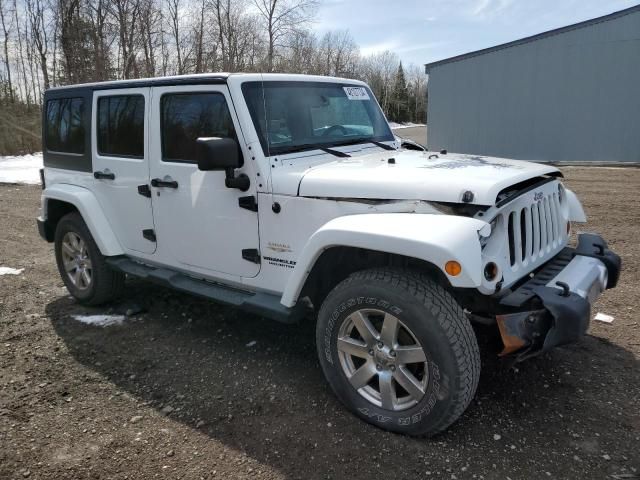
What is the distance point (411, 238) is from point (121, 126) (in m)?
2.90

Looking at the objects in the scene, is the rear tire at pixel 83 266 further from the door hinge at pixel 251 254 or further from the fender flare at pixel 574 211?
the fender flare at pixel 574 211

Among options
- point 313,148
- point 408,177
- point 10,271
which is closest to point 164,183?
point 313,148

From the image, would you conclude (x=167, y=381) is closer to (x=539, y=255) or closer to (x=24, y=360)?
(x=24, y=360)

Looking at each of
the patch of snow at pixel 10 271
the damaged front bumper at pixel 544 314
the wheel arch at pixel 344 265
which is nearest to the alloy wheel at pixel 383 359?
the wheel arch at pixel 344 265

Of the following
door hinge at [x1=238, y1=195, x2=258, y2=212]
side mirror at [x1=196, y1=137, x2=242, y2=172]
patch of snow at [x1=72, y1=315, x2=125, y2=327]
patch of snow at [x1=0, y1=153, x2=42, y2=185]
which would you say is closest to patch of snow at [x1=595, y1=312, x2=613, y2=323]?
door hinge at [x1=238, y1=195, x2=258, y2=212]

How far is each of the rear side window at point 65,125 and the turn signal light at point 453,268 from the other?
12.0 feet

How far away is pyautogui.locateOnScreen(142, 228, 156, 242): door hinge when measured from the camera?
4.12 m

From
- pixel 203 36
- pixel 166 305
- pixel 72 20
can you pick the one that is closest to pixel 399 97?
pixel 203 36

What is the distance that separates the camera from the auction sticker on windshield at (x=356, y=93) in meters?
4.21

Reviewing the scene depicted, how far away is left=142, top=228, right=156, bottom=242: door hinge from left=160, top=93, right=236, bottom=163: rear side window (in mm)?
614

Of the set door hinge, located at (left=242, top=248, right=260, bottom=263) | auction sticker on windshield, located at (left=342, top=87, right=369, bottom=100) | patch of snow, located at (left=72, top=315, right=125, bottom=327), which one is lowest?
Result: patch of snow, located at (left=72, top=315, right=125, bottom=327)

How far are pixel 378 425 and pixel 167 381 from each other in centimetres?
152

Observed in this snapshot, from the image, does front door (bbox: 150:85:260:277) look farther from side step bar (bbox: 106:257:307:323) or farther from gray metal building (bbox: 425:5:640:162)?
gray metal building (bbox: 425:5:640:162)

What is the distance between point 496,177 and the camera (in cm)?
280
